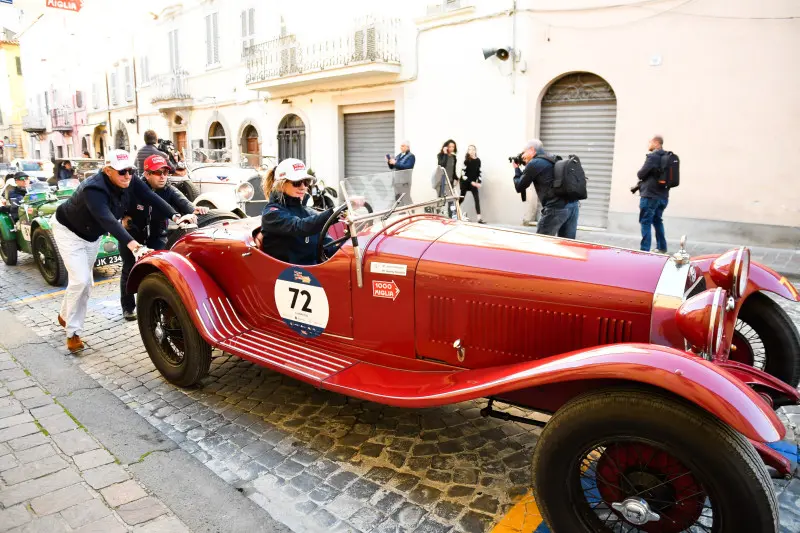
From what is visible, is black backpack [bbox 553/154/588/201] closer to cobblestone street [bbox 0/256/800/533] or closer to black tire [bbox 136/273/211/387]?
cobblestone street [bbox 0/256/800/533]

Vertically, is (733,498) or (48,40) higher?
(48,40)

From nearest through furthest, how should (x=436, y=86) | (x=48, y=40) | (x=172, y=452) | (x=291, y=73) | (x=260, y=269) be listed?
(x=172, y=452) < (x=260, y=269) < (x=436, y=86) < (x=291, y=73) < (x=48, y=40)

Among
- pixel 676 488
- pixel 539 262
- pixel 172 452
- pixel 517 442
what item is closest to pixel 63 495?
pixel 172 452

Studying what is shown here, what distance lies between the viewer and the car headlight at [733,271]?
2695 millimetres

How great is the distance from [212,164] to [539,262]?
9805 mm

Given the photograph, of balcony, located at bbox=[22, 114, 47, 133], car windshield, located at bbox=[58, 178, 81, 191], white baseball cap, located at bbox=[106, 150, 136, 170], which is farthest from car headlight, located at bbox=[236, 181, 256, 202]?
balcony, located at bbox=[22, 114, 47, 133]

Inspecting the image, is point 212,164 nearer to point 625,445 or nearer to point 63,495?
point 63,495

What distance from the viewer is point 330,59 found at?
14.5 metres

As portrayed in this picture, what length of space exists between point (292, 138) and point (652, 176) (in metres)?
11.8

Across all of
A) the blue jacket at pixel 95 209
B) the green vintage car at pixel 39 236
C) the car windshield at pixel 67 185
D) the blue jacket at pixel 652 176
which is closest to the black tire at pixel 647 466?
the blue jacket at pixel 95 209

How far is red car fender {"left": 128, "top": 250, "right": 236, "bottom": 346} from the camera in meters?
3.81

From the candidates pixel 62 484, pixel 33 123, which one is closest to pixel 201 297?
pixel 62 484

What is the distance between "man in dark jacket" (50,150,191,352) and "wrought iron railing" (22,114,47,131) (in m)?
40.4

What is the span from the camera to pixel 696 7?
8.95 metres
